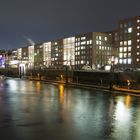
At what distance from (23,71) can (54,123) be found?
223 ft

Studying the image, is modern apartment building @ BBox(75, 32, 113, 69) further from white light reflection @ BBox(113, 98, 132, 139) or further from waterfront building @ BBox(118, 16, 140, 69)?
white light reflection @ BBox(113, 98, 132, 139)

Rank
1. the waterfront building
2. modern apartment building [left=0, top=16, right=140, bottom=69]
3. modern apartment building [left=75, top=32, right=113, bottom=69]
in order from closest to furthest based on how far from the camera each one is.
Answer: the waterfront building → modern apartment building [left=0, top=16, right=140, bottom=69] → modern apartment building [left=75, top=32, right=113, bottom=69]

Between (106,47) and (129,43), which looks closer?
(129,43)

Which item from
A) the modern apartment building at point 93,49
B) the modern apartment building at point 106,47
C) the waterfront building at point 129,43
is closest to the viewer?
the waterfront building at point 129,43

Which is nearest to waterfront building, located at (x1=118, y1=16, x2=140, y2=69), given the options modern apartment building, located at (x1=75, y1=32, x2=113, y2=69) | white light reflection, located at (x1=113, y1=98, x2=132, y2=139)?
modern apartment building, located at (x1=75, y1=32, x2=113, y2=69)

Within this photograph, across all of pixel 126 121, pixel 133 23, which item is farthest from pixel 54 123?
pixel 133 23

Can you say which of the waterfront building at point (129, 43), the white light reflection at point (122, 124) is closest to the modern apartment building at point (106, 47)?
the waterfront building at point (129, 43)

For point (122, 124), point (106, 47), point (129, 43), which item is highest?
point (129, 43)

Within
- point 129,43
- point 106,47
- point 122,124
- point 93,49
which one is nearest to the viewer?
point 122,124

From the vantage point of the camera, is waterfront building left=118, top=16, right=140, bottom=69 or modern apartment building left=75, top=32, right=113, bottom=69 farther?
modern apartment building left=75, top=32, right=113, bottom=69

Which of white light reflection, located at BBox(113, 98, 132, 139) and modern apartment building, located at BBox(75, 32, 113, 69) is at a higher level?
modern apartment building, located at BBox(75, 32, 113, 69)

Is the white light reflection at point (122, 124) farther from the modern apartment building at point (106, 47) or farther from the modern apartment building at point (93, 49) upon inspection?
the modern apartment building at point (93, 49)

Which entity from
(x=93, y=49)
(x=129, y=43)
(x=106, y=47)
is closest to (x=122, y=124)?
(x=129, y=43)

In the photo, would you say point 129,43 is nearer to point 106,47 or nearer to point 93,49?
point 106,47
